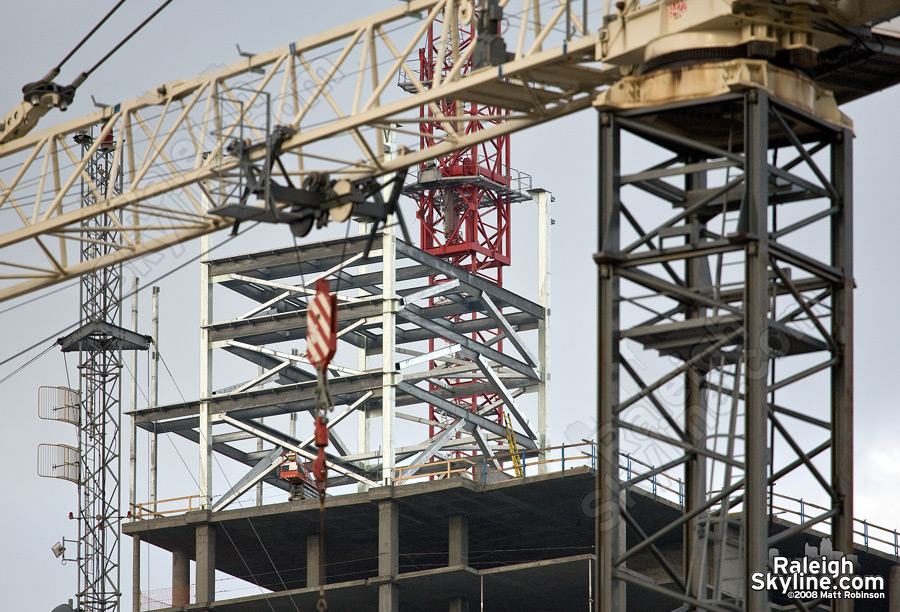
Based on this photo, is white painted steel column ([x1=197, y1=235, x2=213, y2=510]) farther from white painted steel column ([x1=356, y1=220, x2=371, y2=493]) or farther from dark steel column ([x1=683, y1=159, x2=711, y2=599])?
dark steel column ([x1=683, y1=159, x2=711, y2=599])

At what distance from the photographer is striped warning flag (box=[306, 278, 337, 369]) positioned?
3039cm

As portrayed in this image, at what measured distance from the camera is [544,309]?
73.6 metres

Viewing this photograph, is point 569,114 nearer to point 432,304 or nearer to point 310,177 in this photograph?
point 310,177

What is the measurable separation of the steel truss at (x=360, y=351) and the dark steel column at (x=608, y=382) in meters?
33.9

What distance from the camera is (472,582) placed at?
217 ft

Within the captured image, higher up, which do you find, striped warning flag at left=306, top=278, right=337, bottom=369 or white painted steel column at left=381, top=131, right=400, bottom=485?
white painted steel column at left=381, top=131, right=400, bottom=485

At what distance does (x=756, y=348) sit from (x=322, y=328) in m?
7.41

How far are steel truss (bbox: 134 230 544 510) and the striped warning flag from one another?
1334 inches

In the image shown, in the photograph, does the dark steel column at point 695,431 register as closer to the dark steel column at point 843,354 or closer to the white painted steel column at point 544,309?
the dark steel column at point 843,354

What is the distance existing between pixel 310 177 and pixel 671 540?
35.8 m

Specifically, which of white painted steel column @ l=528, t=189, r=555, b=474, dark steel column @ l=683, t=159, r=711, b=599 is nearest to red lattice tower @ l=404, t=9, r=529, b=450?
white painted steel column @ l=528, t=189, r=555, b=474

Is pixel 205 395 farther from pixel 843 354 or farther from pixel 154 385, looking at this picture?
pixel 843 354

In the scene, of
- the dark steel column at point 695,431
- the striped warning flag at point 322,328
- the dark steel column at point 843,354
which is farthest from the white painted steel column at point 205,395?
the dark steel column at point 843,354

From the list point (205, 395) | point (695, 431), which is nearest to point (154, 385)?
point (205, 395)
